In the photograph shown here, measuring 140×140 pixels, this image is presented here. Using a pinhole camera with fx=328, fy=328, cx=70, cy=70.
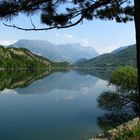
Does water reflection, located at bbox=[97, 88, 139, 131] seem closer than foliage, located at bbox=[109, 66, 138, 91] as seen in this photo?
Yes

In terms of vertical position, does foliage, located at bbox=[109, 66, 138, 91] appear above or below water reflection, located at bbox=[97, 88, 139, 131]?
above

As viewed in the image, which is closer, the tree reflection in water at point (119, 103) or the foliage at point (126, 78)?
the tree reflection in water at point (119, 103)

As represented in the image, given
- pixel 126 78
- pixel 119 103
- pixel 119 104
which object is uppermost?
pixel 126 78

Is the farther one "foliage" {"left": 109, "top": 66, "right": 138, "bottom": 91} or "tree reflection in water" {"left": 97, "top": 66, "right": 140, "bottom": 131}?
"foliage" {"left": 109, "top": 66, "right": 138, "bottom": 91}

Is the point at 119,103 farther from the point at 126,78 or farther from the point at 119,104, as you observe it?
the point at 126,78

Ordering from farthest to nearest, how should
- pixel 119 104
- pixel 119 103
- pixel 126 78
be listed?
pixel 126 78 → pixel 119 104 → pixel 119 103

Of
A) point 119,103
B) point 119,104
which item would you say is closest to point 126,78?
point 119,103

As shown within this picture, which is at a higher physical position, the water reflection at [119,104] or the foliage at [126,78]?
the foliage at [126,78]

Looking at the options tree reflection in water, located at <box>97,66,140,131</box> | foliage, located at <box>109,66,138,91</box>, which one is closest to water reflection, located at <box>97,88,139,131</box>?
tree reflection in water, located at <box>97,66,140,131</box>

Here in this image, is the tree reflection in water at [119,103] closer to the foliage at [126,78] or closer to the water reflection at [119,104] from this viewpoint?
the water reflection at [119,104]

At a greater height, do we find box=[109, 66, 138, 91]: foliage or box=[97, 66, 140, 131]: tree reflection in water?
box=[109, 66, 138, 91]: foliage

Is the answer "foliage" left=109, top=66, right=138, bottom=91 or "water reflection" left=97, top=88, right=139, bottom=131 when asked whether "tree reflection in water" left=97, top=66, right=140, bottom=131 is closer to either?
"water reflection" left=97, top=88, right=139, bottom=131

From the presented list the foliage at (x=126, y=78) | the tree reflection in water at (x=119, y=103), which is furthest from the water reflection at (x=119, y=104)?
the foliage at (x=126, y=78)

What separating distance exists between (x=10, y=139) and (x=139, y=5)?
26.2 m
